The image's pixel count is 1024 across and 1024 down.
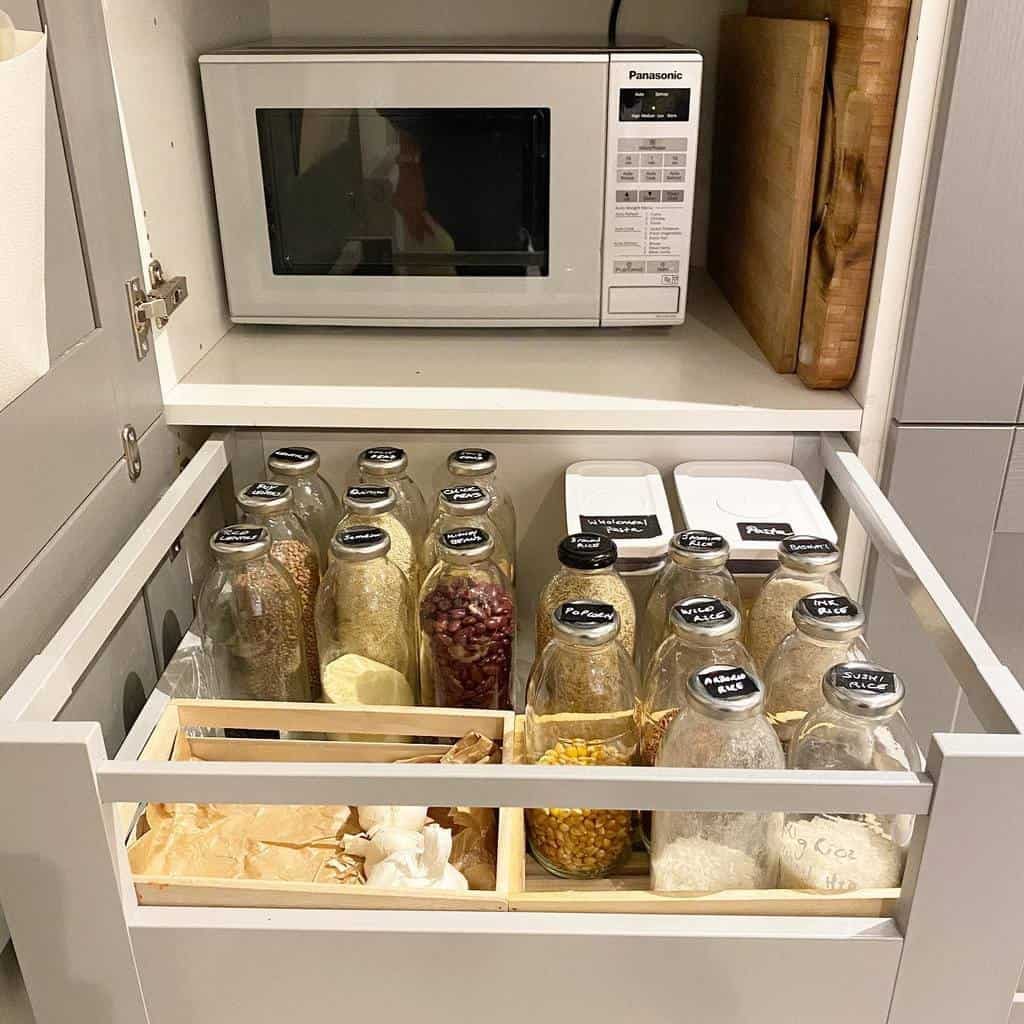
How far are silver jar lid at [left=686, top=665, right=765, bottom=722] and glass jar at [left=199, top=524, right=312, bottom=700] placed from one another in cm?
41

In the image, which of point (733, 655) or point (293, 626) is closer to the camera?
point (733, 655)

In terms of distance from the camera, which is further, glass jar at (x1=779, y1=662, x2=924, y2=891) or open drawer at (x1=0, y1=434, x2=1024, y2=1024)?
glass jar at (x1=779, y1=662, x2=924, y2=891)

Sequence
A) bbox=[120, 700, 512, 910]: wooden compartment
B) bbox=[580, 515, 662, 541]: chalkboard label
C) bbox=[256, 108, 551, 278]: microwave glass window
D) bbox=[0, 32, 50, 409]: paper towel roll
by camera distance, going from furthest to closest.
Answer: bbox=[256, 108, 551, 278]: microwave glass window, bbox=[580, 515, 662, 541]: chalkboard label, bbox=[120, 700, 512, 910]: wooden compartment, bbox=[0, 32, 50, 409]: paper towel roll

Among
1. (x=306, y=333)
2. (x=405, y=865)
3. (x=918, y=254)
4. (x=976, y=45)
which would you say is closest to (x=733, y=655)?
(x=405, y=865)

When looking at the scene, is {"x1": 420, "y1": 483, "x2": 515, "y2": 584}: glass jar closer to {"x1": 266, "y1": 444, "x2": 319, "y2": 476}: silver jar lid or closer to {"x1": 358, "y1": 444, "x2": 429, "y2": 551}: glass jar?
{"x1": 358, "y1": 444, "x2": 429, "y2": 551}: glass jar

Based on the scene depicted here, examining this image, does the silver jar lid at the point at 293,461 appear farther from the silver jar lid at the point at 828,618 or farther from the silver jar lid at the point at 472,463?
the silver jar lid at the point at 828,618

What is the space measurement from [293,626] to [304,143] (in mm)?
518

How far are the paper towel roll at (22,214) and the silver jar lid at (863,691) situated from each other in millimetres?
592

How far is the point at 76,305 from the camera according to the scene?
81cm

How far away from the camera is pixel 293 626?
3.17 ft

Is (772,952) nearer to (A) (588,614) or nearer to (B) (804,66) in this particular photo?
(A) (588,614)

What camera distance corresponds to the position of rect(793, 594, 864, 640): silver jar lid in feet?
2.49

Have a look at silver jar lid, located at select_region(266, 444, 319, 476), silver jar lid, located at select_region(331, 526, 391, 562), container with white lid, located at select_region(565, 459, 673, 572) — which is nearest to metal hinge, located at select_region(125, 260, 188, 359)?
silver jar lid, located at select_region(266, 444, 319, 476)

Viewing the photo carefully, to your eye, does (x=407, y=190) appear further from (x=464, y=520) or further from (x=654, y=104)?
(x=464, y=520)
